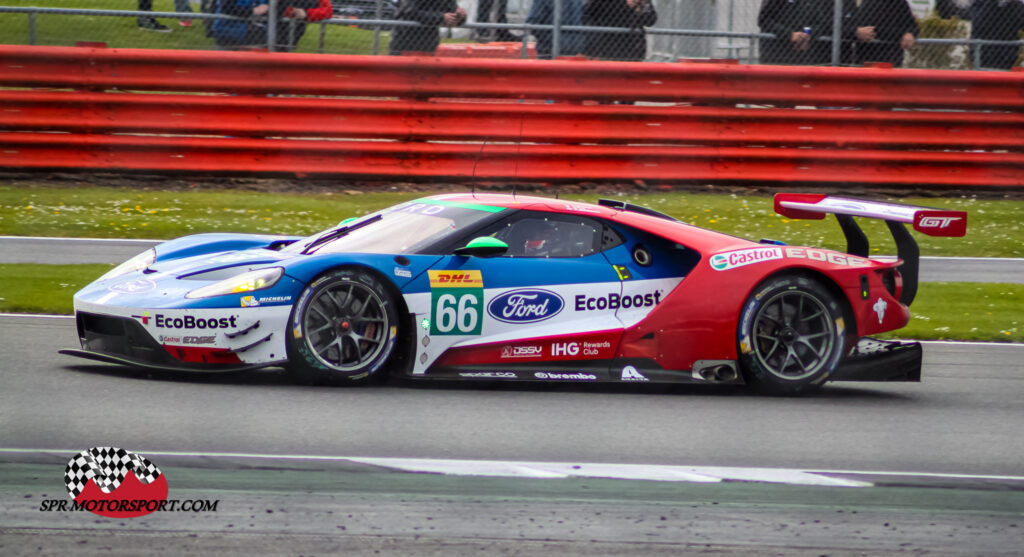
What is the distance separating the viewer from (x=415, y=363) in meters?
6.58

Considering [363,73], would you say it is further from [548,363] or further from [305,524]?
[305,524]

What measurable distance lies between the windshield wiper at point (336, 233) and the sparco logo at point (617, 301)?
1320 mm

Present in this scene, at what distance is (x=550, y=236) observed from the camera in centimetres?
691

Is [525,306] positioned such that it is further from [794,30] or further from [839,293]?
[794,30]

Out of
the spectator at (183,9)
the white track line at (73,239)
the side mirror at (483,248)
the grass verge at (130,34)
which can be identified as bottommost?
the white track line at (73,239)

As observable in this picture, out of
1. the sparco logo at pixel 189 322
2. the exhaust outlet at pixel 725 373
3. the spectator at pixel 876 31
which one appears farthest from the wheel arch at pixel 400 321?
the spectator at pixel 876 31

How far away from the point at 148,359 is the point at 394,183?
6951 millimetres

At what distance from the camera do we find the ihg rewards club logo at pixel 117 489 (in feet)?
14.9

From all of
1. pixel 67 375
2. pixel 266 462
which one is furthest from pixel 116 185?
pixel 266 462

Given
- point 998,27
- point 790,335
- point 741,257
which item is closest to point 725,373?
point 790,335

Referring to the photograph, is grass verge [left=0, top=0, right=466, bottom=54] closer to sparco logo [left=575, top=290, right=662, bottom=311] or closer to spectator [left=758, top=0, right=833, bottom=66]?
spectator [left=758, top=0, right=833, bottom=66]

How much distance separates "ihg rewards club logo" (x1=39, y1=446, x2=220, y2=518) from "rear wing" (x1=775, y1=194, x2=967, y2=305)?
4.20 metres

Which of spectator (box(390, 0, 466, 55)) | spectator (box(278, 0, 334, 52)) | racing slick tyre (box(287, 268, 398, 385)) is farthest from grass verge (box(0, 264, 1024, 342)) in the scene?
spectator (box(390, 0, 466, 55))

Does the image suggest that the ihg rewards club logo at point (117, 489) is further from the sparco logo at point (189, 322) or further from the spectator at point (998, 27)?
the spectator at point (998, 27)
